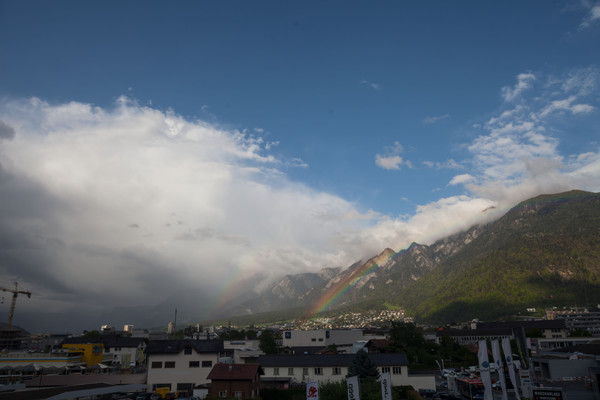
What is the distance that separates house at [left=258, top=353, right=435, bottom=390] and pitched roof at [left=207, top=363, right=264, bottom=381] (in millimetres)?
10254

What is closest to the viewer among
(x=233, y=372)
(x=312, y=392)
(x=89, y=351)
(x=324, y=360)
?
(x=312, y=392)

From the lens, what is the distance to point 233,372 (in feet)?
178

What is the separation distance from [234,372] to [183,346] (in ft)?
65.7

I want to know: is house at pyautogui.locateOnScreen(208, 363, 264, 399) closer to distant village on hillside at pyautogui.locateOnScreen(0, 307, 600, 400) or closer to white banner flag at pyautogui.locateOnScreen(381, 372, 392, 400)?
distant village on hillside at pyautogui.locateOnScreen(0, 307, 600, 400)

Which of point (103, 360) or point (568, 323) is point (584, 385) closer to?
point (103, 360)

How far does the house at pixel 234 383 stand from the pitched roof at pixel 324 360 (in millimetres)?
11259

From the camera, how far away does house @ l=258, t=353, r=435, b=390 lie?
59.3 meters

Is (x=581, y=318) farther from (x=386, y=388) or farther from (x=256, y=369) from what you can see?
(x=386, y=388)

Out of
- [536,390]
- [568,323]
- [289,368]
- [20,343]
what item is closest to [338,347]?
[289,368]

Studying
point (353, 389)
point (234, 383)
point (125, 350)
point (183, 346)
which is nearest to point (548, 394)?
point (353, 389)

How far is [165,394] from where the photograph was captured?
6309cm

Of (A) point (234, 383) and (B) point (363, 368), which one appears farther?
(B) point (363, 368)

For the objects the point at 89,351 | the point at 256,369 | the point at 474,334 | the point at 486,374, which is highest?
the point at 486,374

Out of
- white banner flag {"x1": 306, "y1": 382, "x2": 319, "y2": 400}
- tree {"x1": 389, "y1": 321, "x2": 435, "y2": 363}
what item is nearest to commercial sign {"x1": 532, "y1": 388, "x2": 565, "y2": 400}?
white banner flag {"x1": 306, "y1": 382, "x2": 319, "y2": 400}
